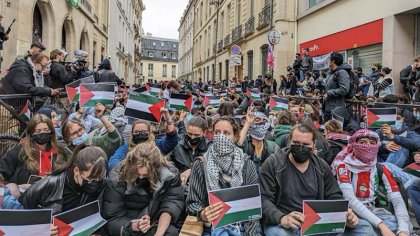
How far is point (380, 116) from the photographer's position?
5.59 meters

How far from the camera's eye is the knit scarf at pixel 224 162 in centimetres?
358

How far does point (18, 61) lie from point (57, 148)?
299 cm

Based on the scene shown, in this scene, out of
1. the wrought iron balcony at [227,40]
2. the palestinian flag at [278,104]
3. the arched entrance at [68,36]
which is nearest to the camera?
the palestinian flag at [278,104]

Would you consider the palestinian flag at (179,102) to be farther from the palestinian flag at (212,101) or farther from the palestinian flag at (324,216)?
the palestinian flag at (324,216)

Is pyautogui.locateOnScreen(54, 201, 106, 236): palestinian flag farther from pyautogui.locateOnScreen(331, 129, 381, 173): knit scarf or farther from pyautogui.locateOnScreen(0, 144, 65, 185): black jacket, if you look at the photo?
pyautogui.locateOnScreen(331, 129, 381, 173): knit scarf

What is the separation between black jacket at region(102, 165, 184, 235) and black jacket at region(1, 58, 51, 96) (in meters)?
3.42

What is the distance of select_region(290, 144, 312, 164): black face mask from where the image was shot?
3.52 metres

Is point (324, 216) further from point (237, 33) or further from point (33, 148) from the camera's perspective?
point (237, 33)

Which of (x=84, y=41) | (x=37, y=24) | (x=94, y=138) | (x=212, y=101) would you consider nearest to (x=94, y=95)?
(x=94, y=138)

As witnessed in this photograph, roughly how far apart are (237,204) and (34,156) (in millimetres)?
2167

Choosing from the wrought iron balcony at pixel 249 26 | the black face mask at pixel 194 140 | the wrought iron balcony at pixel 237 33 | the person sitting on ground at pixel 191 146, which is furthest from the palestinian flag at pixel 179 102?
the wrought iron balcony at pixel 237 33

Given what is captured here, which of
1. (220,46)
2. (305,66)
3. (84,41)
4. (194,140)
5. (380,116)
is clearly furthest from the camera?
(220,46)

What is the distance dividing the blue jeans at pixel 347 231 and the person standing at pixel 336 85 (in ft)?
12.7

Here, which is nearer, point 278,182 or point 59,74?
point 278,182
